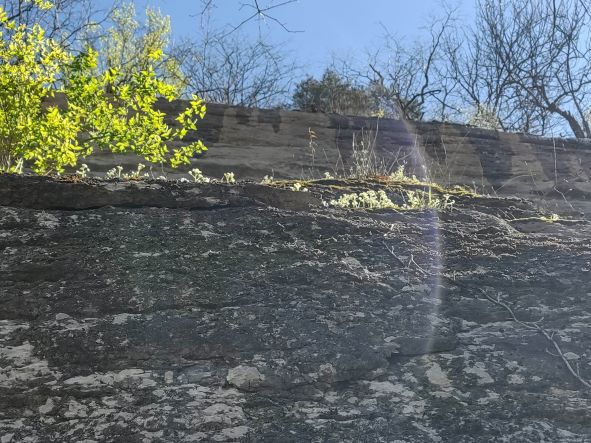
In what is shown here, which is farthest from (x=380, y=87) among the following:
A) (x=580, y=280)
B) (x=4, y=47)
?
(x=580, y=280)

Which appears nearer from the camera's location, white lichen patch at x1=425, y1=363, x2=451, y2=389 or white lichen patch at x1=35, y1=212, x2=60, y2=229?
white lichen patch at x1=425, y1=363, x2=451, y2=389

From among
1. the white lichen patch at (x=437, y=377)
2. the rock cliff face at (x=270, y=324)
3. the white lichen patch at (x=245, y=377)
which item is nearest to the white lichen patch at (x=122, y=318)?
the rock cliff face at (x=270, y=324)

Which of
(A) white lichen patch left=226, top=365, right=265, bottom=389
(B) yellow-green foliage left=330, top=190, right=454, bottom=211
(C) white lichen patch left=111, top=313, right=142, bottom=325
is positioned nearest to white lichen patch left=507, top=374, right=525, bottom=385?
(A) white lichen patch left=226, top=365, right=265, bottom=389

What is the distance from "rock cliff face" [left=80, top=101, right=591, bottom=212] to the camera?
266 inches

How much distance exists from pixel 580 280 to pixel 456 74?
46.9 feet

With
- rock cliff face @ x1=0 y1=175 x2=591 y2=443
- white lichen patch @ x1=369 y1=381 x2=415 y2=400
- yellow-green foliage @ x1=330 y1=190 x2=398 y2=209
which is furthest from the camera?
yellow-green foliage @ x1=330 y1=190 x2=398 y2=209

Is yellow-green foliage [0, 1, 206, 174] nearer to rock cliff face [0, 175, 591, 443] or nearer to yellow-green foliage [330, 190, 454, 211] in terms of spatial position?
rock cliff face [0, 175, 591, 443]

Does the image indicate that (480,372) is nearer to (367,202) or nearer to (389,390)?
(389,390)

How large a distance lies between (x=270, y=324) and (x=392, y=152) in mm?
5707

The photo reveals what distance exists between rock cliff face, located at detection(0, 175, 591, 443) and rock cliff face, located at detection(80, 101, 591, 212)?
409cm

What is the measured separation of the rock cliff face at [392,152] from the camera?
6754 mm

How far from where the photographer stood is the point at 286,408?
57.9 inches

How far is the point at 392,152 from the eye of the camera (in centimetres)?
725

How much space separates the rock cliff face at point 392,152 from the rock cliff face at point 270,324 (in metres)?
4.09
